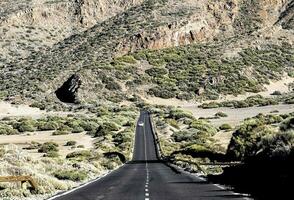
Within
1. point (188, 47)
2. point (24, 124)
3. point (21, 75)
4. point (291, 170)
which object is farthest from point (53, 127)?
point (188, 47)

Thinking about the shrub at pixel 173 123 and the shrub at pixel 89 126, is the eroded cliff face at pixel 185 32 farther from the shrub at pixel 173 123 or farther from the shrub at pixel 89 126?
Result: the shrub at pixel 89 126

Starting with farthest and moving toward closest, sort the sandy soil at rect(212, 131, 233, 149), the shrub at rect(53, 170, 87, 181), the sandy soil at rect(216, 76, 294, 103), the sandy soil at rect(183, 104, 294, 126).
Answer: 1. the sandy soil at rect(216, 76, 294, 103)
2. the sandy soil at rect(183, 104, 294, 126)
3. the sandy soil at rect(212, 131, 233, 149)
4. the shrub at rect(53, 170, 87, 181)

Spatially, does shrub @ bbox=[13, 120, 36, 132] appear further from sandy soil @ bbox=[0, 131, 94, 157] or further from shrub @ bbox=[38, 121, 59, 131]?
sandy soil @ bbox=[0, 131, 94, 157]

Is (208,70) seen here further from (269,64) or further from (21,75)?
(21,75)

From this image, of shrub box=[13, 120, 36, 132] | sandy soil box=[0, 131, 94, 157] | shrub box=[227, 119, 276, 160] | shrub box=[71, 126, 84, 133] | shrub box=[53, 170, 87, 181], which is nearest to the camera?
shrub box=[53, 170, 87, 181]

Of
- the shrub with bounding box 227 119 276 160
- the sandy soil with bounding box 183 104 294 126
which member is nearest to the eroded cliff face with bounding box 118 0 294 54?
the sandy soil with bounding box 183 104 294 126

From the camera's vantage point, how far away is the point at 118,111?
401 ft

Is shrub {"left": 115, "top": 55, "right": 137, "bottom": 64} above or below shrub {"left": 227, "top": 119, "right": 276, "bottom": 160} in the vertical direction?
above

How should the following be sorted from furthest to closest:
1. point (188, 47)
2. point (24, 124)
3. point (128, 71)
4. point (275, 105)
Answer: point (188, 47), point (128, 71), point (275, 105), point (24, 124)

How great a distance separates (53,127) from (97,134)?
34.0 feet

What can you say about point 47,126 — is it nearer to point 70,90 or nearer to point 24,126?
point 24,126

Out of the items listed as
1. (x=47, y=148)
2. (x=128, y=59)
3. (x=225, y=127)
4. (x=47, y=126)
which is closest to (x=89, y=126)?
(x=47, y=126)

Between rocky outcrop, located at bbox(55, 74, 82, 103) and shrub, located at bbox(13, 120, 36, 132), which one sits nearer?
shrub, located at bbox(13, 120, 36, 132)

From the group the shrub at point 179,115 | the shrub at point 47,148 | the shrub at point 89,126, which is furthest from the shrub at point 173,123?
the shrub at point 47,148
